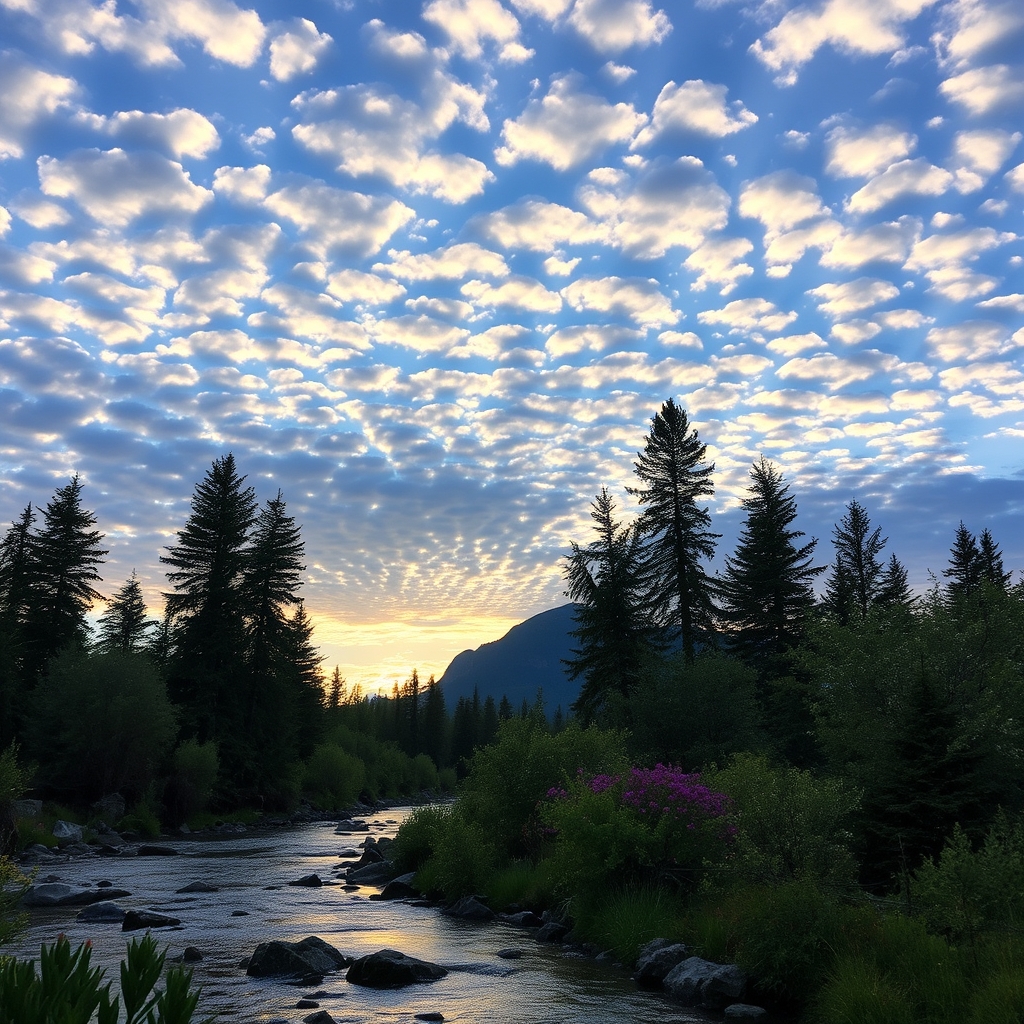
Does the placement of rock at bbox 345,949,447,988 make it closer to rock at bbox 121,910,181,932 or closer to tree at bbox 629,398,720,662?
rock at bbox 121,910,181,932

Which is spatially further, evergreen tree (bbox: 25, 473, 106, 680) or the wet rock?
evergreen tree (bbox: 25, 473, 106, 680)

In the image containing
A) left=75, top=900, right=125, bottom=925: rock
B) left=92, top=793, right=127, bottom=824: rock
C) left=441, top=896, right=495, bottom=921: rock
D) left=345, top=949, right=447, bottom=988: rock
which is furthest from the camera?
left=92, top=793, right=127, bottom=824: rock

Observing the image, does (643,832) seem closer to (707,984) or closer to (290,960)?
(707,984)

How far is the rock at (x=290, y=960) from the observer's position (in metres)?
14.2

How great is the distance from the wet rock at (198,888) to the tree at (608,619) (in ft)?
66.1

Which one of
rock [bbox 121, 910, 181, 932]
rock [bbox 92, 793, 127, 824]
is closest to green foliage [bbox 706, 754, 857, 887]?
rock [bbox 121, 910, 181, 932]

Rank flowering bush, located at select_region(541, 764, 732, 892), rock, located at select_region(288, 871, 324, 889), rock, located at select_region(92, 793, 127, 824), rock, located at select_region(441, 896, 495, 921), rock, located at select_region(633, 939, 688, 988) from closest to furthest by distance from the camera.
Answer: rock, located at select_region(633, 939, 688, 988)
flowering bush, located at select_region(541, 764, 732, 892)
rock, located at select_region(441, 896, 495, 921)
rock, located at select_region(288, 871, 324, 889)
rock, located at select_region(92, 793, 127, 824)

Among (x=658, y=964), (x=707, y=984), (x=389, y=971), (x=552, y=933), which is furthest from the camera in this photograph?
(x=552, y=933)

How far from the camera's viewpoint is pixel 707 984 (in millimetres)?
12102

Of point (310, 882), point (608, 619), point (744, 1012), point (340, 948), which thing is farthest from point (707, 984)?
point (608, 619)

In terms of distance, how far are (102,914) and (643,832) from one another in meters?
13.4

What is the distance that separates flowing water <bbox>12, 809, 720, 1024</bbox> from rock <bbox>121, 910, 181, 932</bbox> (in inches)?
9.9

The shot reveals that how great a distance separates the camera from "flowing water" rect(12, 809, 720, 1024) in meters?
11.9

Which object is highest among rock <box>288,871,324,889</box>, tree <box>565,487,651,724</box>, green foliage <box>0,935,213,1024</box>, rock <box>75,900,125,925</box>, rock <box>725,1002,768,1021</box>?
tree <box>565,487,651,724</box>
